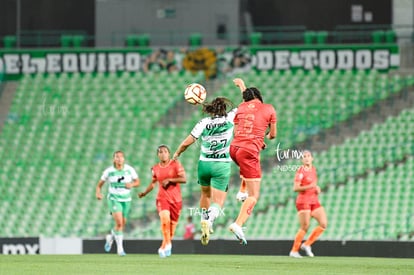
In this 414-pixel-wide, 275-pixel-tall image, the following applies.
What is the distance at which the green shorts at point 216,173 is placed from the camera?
16.1 meters

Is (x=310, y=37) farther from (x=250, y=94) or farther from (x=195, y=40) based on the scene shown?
(x=250, y=94)

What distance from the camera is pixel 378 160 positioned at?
29203mm

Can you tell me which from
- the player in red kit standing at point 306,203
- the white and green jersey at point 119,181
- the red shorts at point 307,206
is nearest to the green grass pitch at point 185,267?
the player in red kit standing at point 306,203

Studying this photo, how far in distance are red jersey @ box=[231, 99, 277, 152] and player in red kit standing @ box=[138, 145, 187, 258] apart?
3.76 meters

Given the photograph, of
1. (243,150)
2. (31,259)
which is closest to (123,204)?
(31,259)

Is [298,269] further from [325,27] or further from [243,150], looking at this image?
[325,27]

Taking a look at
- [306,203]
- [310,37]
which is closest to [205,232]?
[306,203]

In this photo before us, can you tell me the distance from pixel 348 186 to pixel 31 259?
11891 millimetres

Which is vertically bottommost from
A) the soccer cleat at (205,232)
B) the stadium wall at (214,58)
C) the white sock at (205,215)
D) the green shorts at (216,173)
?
the soccer cleat at (205,232)

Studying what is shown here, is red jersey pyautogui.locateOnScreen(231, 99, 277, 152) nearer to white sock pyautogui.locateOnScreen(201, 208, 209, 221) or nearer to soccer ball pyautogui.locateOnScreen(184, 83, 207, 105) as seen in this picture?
soccer ball pyautogui.locateOnScreen(184, 83, 207, 105)

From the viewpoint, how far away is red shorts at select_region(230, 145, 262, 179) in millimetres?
15945

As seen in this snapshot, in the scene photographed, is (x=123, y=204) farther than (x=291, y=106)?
No

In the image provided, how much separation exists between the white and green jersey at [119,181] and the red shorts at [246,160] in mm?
5408

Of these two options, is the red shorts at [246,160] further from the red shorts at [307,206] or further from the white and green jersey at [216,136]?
the red shorts at [307,206]
